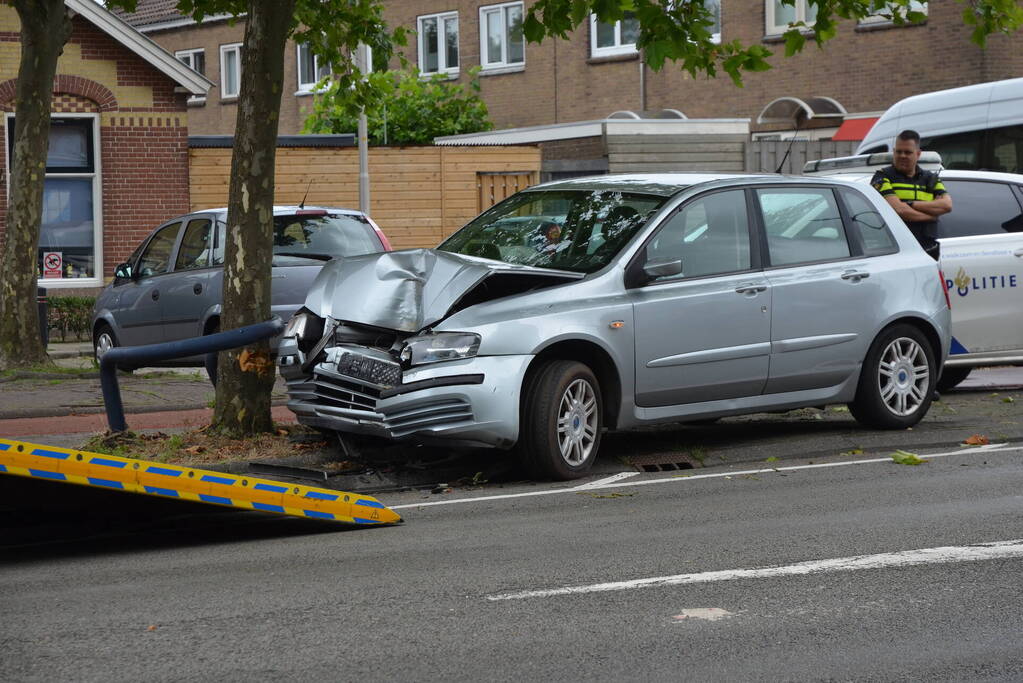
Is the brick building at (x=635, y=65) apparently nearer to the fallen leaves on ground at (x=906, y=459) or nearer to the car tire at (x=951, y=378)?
the car tire at (x=951, y=378)

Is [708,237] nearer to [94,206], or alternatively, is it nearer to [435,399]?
[435,399]

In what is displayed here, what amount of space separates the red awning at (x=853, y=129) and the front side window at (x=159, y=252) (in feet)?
53.0

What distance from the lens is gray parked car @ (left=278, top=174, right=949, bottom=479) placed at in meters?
8.45

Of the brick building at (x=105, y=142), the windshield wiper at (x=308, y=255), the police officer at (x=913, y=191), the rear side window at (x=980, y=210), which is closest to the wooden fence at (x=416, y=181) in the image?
the brick building at (x=105, y=142)

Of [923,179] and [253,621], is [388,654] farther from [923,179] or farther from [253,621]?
[923,179]

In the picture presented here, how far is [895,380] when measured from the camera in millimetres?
10430

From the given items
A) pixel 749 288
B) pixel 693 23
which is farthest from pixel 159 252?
pixel 749 288

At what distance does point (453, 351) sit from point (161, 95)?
16.5m

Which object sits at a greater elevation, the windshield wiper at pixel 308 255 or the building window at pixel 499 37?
the building window at pixel 499 37

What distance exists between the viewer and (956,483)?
27.5 feet

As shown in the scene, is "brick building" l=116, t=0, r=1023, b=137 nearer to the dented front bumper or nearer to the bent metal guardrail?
the bent metal guardrail

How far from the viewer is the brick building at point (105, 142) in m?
23.0

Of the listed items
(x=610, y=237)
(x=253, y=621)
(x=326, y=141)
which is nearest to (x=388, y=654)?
(x=253, y=621)

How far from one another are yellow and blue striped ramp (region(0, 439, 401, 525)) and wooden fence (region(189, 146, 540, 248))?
682 inches
